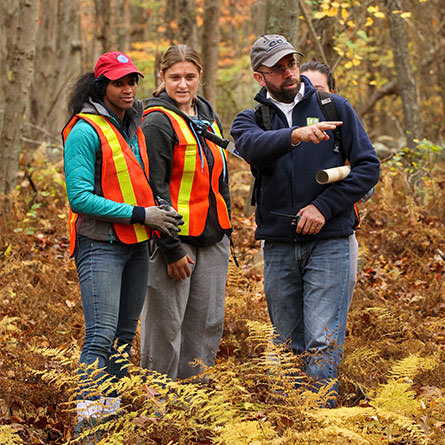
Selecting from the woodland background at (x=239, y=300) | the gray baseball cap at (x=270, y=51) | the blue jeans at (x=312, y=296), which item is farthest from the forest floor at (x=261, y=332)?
the gray baseball cap at (x=270, y=51)

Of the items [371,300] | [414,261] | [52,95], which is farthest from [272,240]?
[52,95]

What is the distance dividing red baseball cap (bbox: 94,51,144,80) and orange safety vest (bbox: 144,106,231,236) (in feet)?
1.67

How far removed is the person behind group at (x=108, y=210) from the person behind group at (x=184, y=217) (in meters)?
0.24

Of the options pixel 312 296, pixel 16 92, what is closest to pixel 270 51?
pixel 312 296

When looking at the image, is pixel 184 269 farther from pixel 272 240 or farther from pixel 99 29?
pixel 99 29

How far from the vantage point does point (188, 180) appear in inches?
174

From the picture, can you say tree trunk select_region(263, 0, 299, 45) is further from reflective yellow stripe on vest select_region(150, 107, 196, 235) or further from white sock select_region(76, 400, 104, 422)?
white sock select_region(76, 400, 104, 422)

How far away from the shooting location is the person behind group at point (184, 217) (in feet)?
14.1

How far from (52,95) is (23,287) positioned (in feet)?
31.2

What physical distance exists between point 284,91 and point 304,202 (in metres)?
0.76

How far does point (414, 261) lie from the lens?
27.0ft

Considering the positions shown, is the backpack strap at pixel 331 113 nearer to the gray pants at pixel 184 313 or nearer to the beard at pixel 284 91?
the beard at pixel 284 91

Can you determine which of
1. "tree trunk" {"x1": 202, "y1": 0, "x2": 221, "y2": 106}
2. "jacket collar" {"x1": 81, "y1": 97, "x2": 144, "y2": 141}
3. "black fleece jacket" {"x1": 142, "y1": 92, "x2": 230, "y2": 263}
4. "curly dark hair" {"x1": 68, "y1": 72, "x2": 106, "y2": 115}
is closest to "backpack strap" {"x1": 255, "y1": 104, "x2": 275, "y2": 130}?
"black fleece jacket" {"x1": 142, "y1": 92, "x2": 230, "y2": 263}

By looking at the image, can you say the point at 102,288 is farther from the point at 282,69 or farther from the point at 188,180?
the point at 282,69
